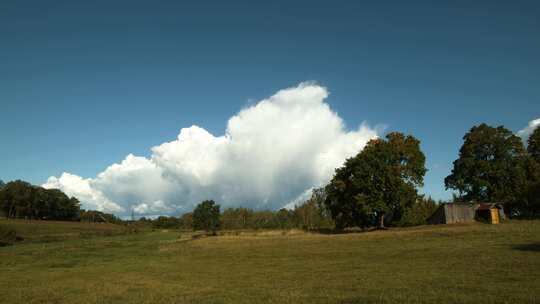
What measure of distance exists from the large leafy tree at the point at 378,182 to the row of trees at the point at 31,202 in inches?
5418

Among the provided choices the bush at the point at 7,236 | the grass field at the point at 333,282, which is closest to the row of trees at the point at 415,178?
the grass field at the point at 333,282

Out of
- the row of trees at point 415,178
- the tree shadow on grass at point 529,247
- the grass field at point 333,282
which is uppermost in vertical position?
the row of trees at point 415,178

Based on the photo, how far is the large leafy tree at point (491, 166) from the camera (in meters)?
72.8

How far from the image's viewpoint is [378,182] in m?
66.0

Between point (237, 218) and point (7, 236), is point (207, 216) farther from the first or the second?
point (7, 236)

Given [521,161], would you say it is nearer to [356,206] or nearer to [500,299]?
[356,206]

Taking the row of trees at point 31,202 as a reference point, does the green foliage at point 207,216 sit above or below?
below

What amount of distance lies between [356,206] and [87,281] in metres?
51.5

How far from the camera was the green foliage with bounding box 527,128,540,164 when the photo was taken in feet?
249

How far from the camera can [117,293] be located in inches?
746

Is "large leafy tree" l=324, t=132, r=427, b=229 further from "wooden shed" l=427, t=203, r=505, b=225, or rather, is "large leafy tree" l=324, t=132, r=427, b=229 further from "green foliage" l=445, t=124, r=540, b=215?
"green foliage" l=445, t=124, r=540, b=215

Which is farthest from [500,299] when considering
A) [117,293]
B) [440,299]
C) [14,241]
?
[14,241]

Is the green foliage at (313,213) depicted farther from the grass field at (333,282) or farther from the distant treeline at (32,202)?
the distant treeline at (32,202)

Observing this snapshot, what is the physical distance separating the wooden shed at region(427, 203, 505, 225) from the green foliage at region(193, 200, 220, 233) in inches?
2806
